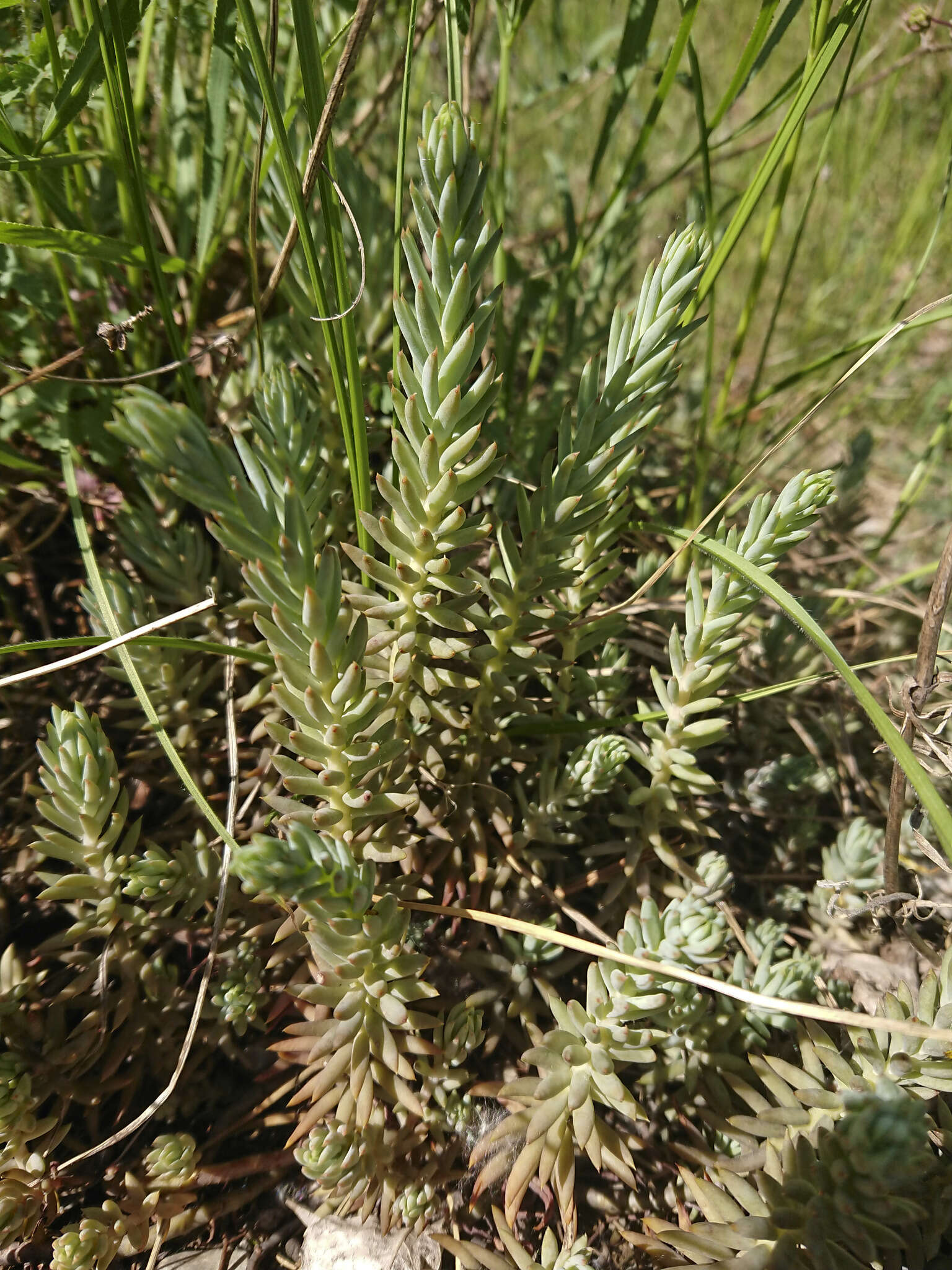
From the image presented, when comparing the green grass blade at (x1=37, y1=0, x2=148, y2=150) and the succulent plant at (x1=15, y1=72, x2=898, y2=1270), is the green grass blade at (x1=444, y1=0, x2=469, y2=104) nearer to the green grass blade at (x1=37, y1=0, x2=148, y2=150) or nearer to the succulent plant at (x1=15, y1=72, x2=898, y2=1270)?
the succulent plant at (x1=15, y1=72, x2=898, y2=1270)

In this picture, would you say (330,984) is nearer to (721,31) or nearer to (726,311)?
(726,311)

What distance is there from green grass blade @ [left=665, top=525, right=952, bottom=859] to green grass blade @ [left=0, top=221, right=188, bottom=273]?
1302 millimetres

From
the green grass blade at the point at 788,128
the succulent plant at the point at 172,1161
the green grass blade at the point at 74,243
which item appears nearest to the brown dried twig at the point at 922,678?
the green grass blade at the point at 788,128

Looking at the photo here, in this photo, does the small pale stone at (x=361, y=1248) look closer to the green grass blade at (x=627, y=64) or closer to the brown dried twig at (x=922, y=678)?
the brown dried twig at (x=922, y=678)

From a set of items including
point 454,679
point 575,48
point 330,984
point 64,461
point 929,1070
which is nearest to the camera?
point 929,1070

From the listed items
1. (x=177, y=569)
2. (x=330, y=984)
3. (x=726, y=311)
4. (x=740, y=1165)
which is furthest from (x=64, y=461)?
(x=726, y=311)

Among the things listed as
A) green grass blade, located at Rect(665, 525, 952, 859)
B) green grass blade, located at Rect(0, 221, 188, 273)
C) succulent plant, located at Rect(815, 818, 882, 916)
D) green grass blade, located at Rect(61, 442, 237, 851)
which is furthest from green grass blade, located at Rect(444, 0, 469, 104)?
succulent plant, located at Rect(815, 818, 882, 916)

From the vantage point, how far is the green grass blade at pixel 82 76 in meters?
1.50

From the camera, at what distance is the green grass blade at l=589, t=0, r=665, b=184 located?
1888mm

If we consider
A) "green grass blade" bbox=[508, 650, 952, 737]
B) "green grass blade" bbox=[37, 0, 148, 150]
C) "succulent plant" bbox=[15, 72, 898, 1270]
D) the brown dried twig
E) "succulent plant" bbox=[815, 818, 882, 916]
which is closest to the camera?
"succulent plant" bbox=[15, 72, 898, 1270]

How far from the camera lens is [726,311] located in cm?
385

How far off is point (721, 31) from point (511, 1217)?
4993mm

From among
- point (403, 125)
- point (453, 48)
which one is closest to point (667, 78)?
point (453, 48)

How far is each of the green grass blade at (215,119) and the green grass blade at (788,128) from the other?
1.08m
